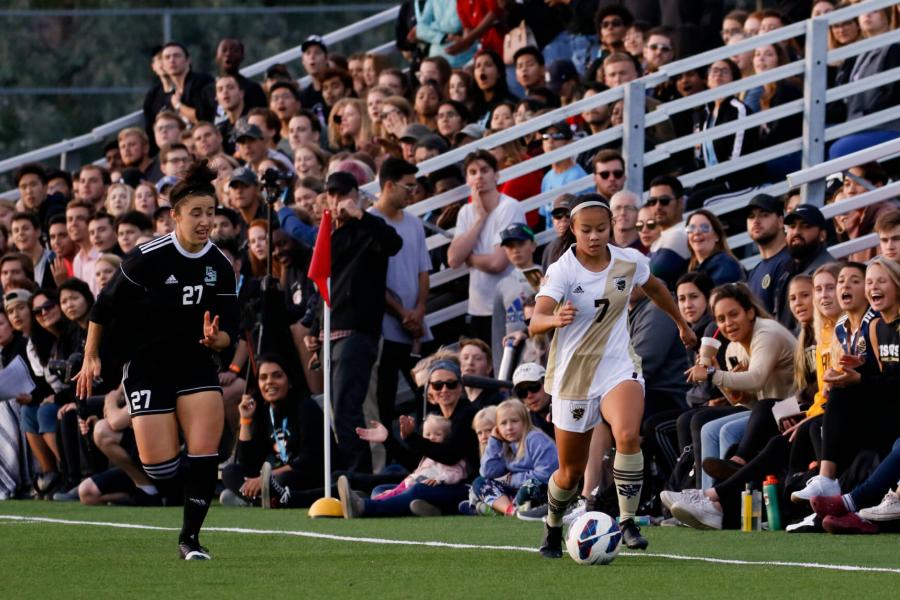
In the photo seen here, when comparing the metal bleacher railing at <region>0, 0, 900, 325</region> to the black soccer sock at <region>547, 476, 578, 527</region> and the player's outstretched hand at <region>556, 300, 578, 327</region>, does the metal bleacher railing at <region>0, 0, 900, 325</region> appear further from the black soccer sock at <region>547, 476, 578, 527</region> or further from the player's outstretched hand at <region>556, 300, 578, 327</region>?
the player's outstretched hand at <region>556, 300, 578, 327</region>

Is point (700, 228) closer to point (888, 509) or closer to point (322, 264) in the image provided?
point (322, 264)

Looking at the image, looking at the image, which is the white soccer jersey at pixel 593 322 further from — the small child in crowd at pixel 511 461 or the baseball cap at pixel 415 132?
the baseball cap at pixel 415 132

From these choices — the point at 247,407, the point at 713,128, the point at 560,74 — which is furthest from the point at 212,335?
the point at 560,74

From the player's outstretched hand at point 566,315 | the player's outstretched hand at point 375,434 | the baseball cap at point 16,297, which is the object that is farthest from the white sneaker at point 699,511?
the baseball cap at point 16,297

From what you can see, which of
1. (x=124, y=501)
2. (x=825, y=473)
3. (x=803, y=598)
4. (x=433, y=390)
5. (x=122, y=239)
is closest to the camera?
(x=803, y=598)

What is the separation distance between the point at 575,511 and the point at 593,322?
2.36 m

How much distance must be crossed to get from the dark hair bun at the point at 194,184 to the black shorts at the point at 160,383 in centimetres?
94

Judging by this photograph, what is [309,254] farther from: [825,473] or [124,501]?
[825,473]

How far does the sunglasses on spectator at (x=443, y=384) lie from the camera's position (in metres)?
14.6

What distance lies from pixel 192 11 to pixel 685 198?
12163mm

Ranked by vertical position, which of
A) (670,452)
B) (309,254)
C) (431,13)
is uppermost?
(431,13)

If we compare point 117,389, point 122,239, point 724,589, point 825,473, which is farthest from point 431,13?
point 724,589

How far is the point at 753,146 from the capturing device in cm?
1666

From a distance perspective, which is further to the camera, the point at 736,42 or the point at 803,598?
the point at 736,42
